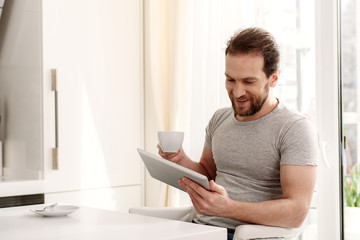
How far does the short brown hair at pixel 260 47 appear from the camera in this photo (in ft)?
6.89

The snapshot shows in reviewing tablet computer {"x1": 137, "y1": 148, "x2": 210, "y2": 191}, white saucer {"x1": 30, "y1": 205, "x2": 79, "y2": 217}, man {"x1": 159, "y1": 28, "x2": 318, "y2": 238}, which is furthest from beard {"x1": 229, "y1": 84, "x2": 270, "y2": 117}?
white saucer {"x1": 30, "y1": 205, "x2": 79, "y2": 217}

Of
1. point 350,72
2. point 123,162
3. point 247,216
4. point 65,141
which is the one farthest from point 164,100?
point 247,216

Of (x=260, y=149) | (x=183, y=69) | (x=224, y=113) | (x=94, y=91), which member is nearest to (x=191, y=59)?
(x=183, y=69)

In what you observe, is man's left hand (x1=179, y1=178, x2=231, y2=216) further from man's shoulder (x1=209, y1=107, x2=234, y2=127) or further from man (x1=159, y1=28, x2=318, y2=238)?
man's shoulder (x1=209, y1=107, x2=234, y2=127)

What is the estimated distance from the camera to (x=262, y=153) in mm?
2074

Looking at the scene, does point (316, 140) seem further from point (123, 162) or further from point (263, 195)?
point (123, 162)

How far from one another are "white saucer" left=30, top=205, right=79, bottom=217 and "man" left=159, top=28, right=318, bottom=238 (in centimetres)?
49

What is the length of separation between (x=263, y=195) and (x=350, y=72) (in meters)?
0.80

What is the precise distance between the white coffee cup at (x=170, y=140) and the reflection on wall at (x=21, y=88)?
100 centimetres

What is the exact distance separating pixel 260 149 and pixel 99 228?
0.83m

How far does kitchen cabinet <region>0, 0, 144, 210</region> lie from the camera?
278cm

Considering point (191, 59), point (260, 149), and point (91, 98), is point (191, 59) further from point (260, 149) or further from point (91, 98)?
point (260, 149)

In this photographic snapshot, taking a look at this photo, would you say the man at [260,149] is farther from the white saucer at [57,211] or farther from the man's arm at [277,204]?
the white saucer at [57,211]

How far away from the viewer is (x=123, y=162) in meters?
3.10
